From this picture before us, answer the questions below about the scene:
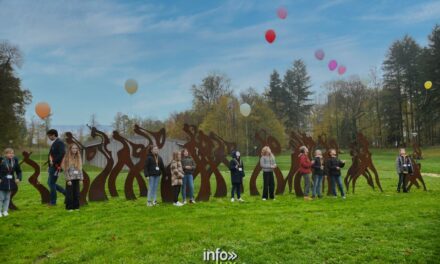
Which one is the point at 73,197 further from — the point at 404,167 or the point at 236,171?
the point at 404,167

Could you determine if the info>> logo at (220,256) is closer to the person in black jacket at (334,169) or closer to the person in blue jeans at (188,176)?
the person in blue jeans at (188,176)

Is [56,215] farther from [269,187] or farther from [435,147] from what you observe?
[435,147]

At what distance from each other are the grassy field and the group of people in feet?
1.53

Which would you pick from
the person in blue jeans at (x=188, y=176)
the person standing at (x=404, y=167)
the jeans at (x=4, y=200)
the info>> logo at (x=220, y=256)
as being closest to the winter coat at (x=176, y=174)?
the person in blue jeans at (x=188, y=176)

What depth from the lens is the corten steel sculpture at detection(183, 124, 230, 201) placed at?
11.1 metres

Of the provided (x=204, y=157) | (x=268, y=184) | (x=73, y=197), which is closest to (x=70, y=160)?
(x=73, y=197)

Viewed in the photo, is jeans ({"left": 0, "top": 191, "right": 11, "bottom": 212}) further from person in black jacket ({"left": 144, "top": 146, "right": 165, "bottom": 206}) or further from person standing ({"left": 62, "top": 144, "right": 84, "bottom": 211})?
person in black jacket ({"left": 144, "top": 146, "right": 165, "bottom": 206})

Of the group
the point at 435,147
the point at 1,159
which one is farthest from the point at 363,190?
the point at 435,147

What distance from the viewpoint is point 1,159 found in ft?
30.4

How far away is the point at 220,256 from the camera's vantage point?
5512mm

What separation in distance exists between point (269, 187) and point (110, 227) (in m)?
5.24

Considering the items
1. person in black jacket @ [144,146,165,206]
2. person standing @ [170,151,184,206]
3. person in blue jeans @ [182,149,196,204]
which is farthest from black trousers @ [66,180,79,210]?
person in blue jeans @ [182,149,196,204]

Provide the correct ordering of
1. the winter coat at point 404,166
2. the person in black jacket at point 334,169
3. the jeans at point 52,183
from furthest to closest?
1. the winter coat at point 404,166
2. the person in black jacket at point 334,169
3. the jeans at point 52,183

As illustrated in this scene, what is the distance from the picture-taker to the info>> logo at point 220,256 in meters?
5.39
